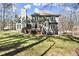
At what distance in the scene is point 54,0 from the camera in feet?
8.02

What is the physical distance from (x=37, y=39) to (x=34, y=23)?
218 millimetres

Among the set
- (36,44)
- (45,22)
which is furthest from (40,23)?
(36,44)

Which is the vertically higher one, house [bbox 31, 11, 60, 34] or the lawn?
house [bbox 31, 11, 60, 34]

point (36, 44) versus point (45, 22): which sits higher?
point (45, 22)

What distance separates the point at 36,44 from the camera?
95.6 inches

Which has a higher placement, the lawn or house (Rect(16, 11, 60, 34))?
house (Rect(16, 11, 60, 34))

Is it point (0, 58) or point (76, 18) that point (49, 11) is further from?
point (0, 58)

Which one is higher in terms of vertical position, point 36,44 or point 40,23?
point 40,23

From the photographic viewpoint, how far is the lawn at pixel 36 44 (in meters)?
2.38

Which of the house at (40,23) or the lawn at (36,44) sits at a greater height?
the house at (40,23)

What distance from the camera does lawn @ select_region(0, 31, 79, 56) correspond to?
2.38 meters

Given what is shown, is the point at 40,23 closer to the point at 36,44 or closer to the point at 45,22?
the point at 45,22

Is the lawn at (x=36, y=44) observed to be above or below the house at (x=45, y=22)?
below

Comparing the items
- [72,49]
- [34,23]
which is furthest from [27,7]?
[72,49]
